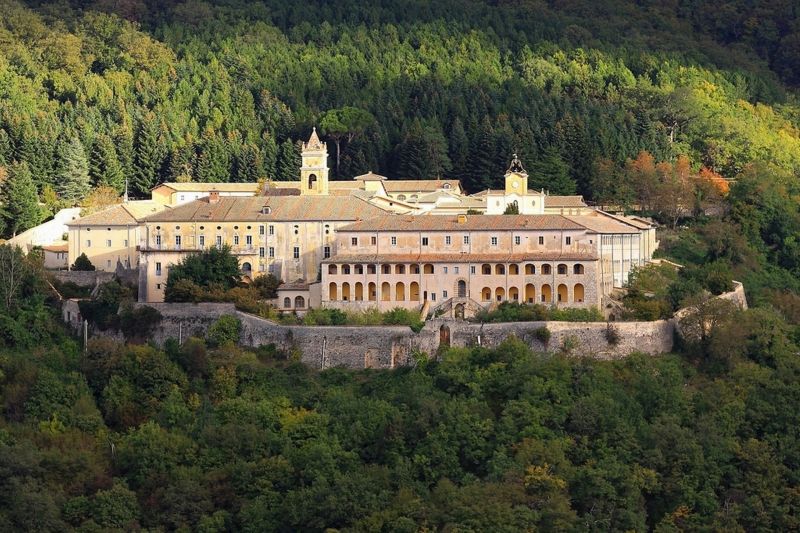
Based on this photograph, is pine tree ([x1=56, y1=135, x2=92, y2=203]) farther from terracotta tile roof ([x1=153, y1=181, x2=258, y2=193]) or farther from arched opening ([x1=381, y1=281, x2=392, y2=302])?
arched opening ([x1=381, y1=281, x2=392, y2=302])

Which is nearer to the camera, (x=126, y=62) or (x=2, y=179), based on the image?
(x=2, y=179)

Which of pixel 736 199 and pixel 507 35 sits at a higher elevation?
pixel 507 35

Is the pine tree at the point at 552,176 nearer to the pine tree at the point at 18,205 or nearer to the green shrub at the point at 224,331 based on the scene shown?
the pine tree at the point at 18,205

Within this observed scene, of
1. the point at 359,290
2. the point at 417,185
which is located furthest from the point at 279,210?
the point at 417,185

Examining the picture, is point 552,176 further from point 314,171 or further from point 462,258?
point 462,258

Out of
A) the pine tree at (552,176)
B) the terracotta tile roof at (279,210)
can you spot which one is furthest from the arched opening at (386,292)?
the pine tree at (552,176)


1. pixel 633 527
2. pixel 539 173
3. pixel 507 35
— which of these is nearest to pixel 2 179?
pixel 539 173

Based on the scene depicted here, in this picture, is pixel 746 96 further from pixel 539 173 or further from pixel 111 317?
pixel 111 317

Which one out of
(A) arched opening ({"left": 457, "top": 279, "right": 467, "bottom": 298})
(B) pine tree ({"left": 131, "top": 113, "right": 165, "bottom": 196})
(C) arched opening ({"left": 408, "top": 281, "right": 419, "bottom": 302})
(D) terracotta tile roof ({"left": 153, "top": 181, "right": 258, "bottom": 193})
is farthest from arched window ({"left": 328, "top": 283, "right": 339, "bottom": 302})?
(B) pine tree ({"left": 131, "top": 113, "right": 165, "bottom": 196})

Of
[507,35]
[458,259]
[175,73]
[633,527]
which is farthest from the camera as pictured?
[507,35]

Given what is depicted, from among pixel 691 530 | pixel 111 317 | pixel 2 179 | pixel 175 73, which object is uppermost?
pixel 175 73
